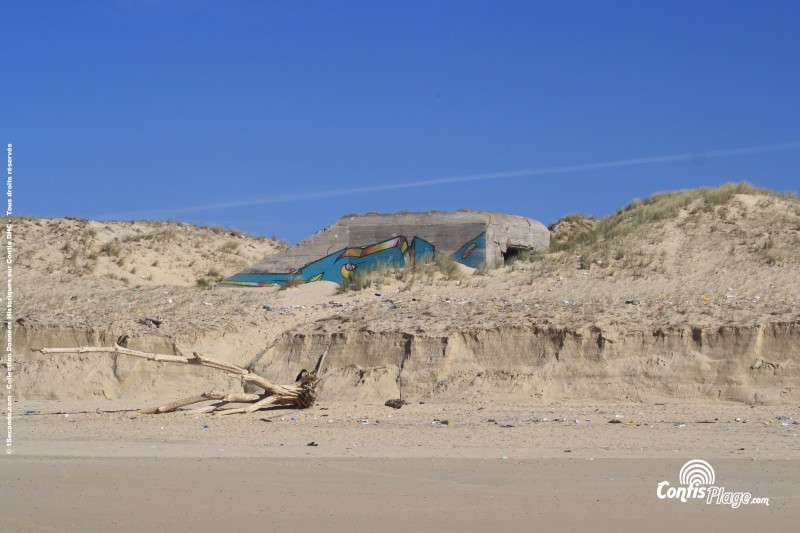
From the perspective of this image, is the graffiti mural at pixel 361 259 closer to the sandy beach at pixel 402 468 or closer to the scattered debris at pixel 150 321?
the scattered debris at pixel 150 321

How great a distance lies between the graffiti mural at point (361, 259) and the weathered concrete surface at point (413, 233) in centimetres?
11

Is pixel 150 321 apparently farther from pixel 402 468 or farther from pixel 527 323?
pixel 402 468

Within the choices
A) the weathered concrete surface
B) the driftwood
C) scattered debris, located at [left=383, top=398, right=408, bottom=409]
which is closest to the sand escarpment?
scattered debris, located at [left=383, top=398, right=408, bottom=409]

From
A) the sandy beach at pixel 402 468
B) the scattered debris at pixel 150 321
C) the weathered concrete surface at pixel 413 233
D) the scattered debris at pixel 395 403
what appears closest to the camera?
the sandy beach at pixel 402 468

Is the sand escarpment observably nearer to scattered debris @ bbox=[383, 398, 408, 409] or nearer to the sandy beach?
scattered debris @ bbox=[383, 398, 408, 409]

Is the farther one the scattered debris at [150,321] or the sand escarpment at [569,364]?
the scattered debris at [150,321]

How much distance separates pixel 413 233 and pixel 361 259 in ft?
4.20

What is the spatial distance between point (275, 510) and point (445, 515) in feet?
4.52

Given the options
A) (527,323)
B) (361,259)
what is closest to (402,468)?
(527,323)

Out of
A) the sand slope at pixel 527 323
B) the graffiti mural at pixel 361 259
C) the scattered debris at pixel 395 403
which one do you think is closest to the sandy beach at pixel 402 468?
the scattered debris at pixel 395 403

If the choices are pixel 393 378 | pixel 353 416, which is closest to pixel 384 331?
pixel 393 378

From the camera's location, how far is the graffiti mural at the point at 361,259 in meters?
21.1

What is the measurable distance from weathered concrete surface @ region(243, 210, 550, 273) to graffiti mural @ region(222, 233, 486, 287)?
0.36ft

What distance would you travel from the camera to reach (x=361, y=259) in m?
21.5
